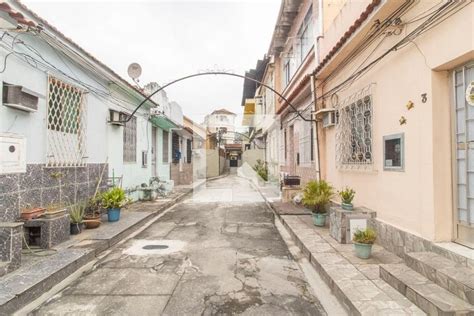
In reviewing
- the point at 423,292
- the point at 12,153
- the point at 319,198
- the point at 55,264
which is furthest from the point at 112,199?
the point at 423,292

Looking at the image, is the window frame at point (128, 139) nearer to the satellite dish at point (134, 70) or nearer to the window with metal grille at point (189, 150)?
the satellite dish at point (134, 70)

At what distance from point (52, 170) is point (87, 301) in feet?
10.9

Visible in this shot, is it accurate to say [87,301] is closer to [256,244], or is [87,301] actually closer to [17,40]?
[256,244]

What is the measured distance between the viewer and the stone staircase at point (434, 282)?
2.72 meters

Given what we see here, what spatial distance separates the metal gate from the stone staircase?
19.9 inches

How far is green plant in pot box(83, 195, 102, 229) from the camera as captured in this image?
6656 mm

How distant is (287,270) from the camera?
15.2 ft

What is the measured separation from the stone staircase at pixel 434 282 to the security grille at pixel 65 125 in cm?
626

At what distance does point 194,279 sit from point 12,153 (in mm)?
3582

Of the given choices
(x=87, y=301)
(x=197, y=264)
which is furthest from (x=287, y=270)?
(x=87, y=301)

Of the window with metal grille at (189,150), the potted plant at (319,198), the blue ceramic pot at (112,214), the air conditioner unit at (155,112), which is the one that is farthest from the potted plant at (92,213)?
the window with metal grille at (189,150)

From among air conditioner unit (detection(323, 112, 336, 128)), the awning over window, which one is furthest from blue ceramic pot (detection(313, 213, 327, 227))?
the awning over window

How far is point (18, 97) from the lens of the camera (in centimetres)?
470

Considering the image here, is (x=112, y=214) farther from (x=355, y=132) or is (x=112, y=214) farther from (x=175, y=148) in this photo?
(x=175, y=148)
